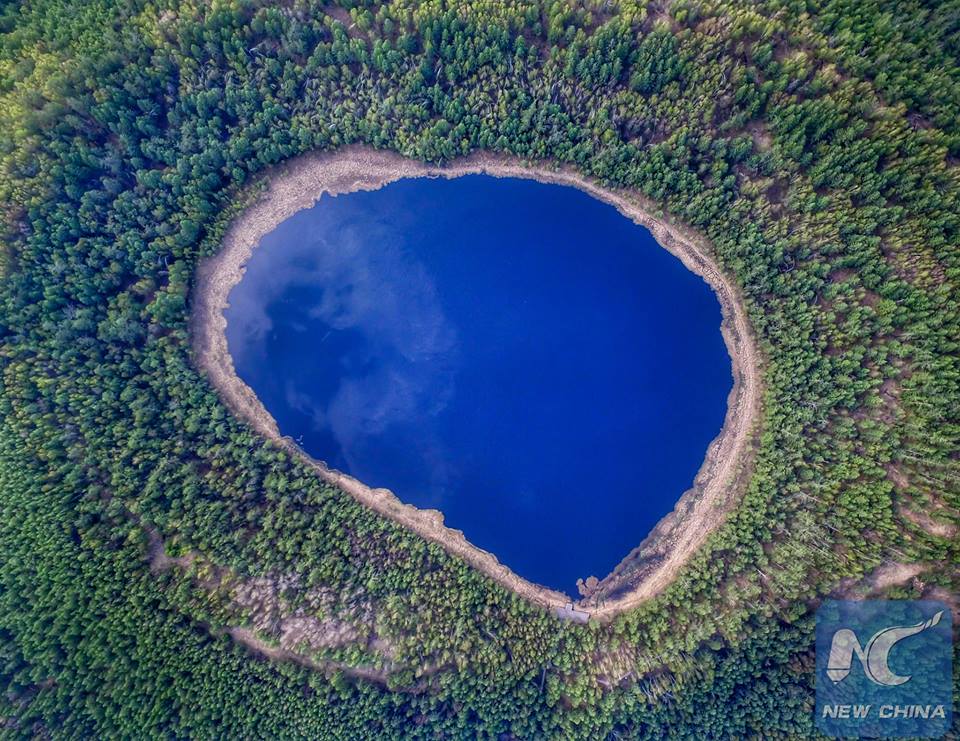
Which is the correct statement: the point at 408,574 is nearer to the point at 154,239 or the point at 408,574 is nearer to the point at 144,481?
the point at 144,481

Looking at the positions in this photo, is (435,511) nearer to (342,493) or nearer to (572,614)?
(342,493)

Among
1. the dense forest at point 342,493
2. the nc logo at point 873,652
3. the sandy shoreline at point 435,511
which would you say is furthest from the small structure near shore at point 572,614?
the nc logo at point 873,652

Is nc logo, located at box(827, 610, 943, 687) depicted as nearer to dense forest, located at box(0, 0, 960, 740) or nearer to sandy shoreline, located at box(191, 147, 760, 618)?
dense forest, located at box(0, 0, 960, 740)

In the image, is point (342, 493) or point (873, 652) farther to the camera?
point (342, 493)

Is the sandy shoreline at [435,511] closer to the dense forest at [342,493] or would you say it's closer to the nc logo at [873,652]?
the dense forest at [342,493]

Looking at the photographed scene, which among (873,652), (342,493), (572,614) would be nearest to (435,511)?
(342,493)

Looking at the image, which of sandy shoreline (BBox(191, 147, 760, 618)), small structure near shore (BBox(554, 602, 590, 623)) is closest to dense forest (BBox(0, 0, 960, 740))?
sandy shoreline (BBox(191, 147, 760, 618))
